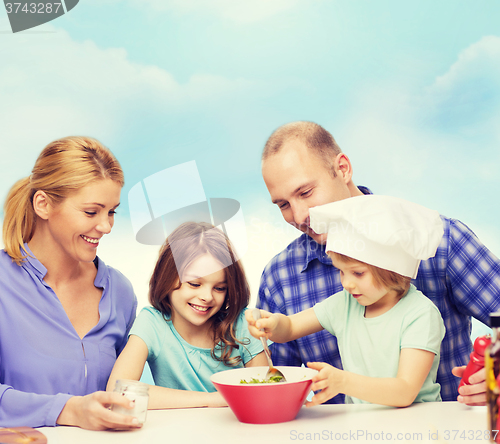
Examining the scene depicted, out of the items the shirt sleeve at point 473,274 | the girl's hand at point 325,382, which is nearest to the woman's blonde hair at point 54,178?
the girl's hand at point 325,382

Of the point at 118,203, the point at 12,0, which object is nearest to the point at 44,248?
the point at 118,203

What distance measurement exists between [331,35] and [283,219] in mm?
1214

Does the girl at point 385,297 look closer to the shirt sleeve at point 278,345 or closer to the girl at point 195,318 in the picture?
the girl at point 195,318

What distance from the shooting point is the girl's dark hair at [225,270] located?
1.35 m

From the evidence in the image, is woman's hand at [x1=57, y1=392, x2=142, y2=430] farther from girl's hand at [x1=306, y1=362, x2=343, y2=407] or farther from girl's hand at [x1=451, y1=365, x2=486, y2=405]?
girl's hand at [x1=451, y1=365, x2=486, y2=405]

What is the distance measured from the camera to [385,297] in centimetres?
106

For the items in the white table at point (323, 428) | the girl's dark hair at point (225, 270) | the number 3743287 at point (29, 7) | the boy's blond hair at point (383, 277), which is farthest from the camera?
the number 3743287 at point (29, 7)

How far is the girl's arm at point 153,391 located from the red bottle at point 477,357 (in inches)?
21.1

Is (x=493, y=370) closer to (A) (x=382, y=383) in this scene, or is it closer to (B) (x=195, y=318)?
(A) (x=382, y=383)

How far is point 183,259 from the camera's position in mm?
1367

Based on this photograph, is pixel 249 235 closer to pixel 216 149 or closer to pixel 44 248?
pixel 216 149

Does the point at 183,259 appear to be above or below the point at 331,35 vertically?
below

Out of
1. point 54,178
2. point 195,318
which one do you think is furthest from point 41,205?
point 195,318

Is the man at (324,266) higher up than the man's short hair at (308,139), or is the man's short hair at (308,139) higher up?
the man's short hair at (308,139)
